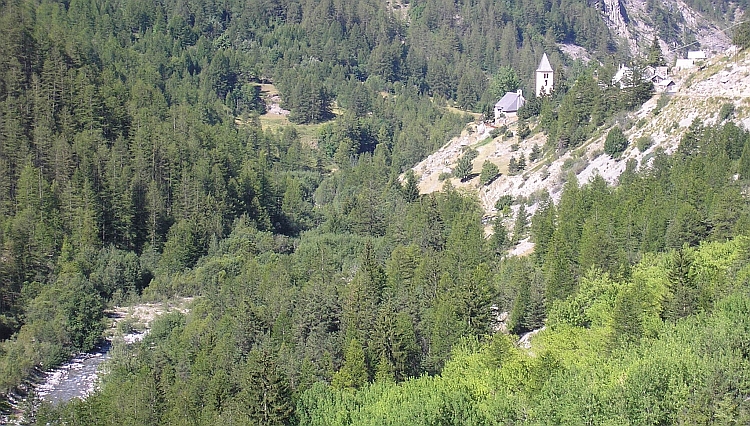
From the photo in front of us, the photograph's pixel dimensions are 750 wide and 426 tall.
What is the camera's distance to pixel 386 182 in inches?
4427

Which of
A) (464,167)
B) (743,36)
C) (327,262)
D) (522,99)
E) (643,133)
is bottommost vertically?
(522,99)

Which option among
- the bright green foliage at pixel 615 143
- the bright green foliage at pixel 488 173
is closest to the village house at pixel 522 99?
the bright green foliage at pixel 488 173

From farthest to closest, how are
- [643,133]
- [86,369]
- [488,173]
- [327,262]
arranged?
[488,173], [643,133], [327,262], [86,369]

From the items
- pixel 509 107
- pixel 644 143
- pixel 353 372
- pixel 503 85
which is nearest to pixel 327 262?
pixel 353 372

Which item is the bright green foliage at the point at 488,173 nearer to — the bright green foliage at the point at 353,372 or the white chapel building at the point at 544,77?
the white chapel building at the point at 544,77

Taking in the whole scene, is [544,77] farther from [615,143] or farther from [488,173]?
[615,143]

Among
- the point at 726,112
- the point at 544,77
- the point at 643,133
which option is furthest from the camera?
the point at 544,77

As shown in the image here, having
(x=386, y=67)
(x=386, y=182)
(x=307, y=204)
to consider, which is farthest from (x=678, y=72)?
(x=386, y=67)

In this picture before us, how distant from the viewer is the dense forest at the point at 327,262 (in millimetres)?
39812

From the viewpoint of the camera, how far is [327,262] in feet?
244

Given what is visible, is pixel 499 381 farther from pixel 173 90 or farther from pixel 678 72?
pixel 173 90

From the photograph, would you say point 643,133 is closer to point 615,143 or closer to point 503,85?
point 615,143

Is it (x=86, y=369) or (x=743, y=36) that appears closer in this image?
(x=86, y=369)

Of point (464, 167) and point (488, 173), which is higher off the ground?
point (488, 173)
